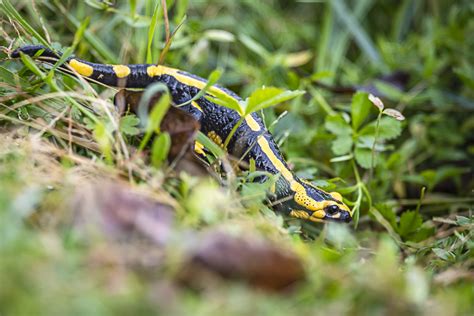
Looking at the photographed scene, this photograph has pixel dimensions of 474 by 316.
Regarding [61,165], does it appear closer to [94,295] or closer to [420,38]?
[94,295]

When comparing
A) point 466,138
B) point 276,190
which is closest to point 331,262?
point 276,190

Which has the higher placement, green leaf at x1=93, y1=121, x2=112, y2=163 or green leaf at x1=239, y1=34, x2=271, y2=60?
green leaf at x1=93, y1=121, x2=112, y2=163

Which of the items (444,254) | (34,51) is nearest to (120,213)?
(34,51)

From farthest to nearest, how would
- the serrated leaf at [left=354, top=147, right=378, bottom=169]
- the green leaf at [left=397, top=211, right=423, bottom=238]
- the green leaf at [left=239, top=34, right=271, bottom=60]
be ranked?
the green leaf at [left=239, top=34, right=271, bottom=60] < the serrated leaf at [left=354, top=147, right=378, bottom=169] < the green leaf at [left=397, top=211, right=423, bottom=238]

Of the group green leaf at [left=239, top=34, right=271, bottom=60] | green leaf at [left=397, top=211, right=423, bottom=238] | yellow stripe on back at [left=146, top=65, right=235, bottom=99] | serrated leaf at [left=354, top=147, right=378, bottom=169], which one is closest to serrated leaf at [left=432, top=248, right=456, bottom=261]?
green leaf at [left=397, top=211, right=423, bottom=238]

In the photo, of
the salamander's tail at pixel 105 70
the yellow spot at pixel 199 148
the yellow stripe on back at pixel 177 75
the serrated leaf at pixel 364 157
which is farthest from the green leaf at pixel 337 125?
the salamander's tail at pixel 105 70

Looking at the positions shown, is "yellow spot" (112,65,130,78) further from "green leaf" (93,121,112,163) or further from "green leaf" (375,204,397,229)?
"green leaf" (375,204,397,229)
